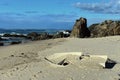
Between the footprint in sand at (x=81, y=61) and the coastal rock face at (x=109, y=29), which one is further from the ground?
the coastal rock face at (x=109, y=29)

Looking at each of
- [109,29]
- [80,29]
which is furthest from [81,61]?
[109,29]

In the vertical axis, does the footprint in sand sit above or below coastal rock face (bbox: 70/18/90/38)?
below

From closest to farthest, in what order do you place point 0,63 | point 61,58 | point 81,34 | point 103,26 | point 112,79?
point 112,79
point 61,58
point 0,63
point 81,34
point 103,26

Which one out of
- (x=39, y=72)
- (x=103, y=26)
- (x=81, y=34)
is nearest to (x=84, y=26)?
(x=81, y=34)

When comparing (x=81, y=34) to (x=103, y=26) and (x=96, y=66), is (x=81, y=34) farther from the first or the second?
(x=96, y=66)

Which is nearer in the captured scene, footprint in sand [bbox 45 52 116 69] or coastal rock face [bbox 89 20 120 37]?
footprint in sand [bbox 45 52 116 69]

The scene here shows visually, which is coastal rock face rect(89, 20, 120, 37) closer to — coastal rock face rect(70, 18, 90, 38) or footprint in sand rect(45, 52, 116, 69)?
coastal rock face rect(70, 18, 90, 38)

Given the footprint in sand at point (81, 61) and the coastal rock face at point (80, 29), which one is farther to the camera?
the coastal rock face at point (80, 29)

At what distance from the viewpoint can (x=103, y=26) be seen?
4412 cm

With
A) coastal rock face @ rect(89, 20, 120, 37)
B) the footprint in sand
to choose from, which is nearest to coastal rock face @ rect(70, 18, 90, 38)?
coastal rock face @ rect(89, 20, 120, 37)

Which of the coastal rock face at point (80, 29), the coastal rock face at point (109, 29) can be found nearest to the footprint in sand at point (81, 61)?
the coastal rock face at point (80, 29)

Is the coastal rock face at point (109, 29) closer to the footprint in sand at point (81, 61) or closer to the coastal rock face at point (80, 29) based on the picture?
the coastal rock face at point (80, 29)

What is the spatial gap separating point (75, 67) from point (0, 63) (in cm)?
388

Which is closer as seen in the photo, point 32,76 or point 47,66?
point 32,76
